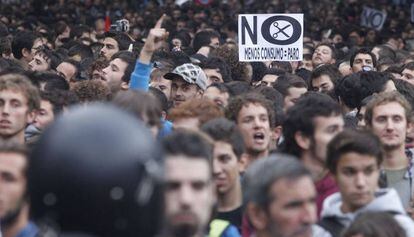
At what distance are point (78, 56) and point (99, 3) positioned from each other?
1822 cm

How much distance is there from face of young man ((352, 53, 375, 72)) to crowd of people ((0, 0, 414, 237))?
2 centimetres

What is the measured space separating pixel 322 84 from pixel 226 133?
556 centimetres

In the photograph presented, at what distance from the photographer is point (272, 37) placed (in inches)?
511

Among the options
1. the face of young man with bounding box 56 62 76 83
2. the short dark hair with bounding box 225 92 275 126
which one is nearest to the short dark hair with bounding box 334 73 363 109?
the short dark hair with bounding box 225 92 275 126

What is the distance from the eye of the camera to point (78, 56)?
14.7m

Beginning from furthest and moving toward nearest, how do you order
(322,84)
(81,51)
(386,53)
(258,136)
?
1. (386,53)
2. (81,51)
3. (322,84)
4. (258,136)

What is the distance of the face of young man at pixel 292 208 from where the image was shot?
4.18 m

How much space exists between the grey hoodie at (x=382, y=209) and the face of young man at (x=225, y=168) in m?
0.53

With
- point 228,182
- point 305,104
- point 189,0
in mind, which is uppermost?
point 189,0

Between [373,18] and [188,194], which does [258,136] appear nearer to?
[188,194]

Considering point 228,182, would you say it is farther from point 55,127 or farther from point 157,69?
point 157,69

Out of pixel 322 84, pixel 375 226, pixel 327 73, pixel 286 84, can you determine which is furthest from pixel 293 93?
pixel 375 226

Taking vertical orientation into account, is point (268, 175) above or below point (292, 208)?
above

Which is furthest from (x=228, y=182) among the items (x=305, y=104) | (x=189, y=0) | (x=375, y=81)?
(x=189, y=0)
